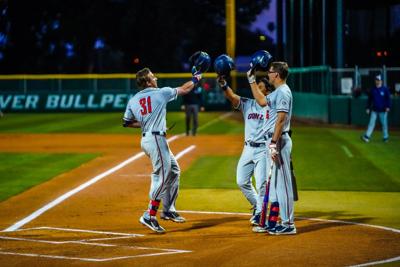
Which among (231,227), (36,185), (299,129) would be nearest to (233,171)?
(36,185)

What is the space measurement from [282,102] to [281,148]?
0.60 metres

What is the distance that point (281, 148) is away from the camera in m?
10.7

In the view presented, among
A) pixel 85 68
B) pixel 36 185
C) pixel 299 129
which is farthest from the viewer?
pixel 85 68

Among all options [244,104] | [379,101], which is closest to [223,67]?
[244,104]

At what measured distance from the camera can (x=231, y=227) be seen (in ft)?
37.4

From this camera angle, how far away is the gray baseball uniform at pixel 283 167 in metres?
10.5

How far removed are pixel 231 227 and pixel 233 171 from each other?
290 inches

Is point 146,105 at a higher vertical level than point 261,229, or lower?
higher

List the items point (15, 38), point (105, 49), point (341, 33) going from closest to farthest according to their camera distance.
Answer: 1. point (341, 33)
2. point (15, 38)
3. point (105, 49)

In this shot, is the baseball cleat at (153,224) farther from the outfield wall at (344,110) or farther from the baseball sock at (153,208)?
the outfield wall at (344,110)

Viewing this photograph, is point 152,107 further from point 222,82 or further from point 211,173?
point 211,173

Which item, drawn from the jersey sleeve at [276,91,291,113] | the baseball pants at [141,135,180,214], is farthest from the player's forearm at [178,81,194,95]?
the jersey sleeve at [276,91,291,113]

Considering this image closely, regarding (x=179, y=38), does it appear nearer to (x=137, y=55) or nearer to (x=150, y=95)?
(x=137, y=55)

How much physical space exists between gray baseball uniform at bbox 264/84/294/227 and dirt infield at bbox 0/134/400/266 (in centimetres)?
36
